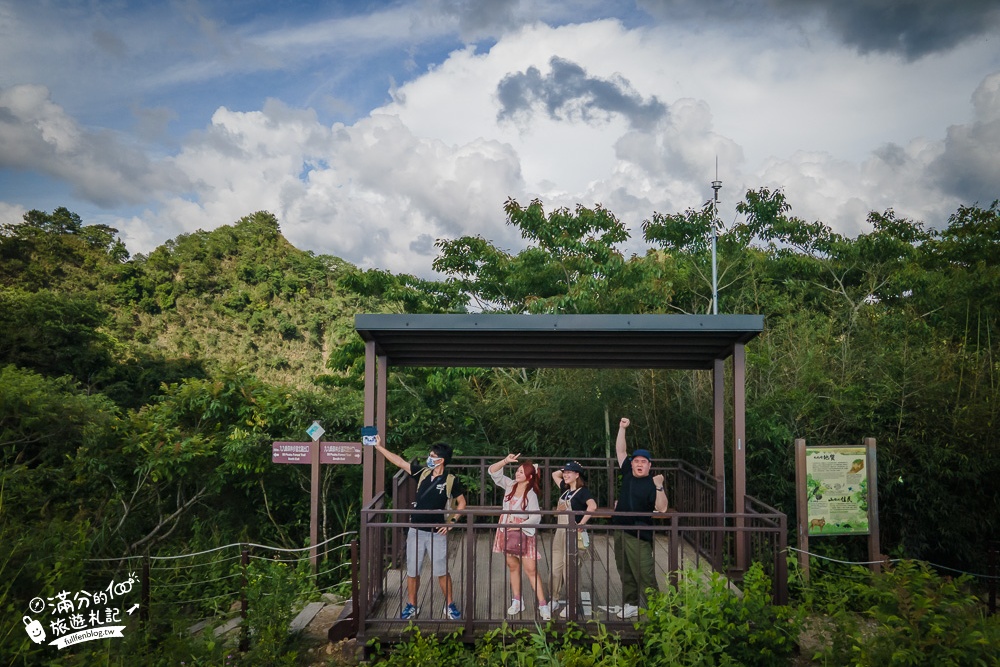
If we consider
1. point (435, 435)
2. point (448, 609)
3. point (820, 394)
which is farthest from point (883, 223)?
point (448, 609)

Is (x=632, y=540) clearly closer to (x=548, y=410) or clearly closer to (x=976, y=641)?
(x=976, y=641)

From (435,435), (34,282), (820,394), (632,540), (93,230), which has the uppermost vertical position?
(93,230)

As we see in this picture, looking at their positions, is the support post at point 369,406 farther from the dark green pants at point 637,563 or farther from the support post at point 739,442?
the support post at point 739,442

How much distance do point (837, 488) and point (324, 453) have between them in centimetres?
543

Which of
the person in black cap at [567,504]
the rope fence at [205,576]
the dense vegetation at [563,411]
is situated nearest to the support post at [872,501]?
the dense vegetation at [563,411]

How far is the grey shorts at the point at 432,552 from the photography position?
5227 millimetres

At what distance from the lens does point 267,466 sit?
8.31m

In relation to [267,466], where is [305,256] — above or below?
above

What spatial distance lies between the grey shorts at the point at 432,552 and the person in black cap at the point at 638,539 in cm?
139

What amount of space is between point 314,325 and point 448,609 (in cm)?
2091

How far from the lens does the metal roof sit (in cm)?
547

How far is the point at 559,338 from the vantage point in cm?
630
